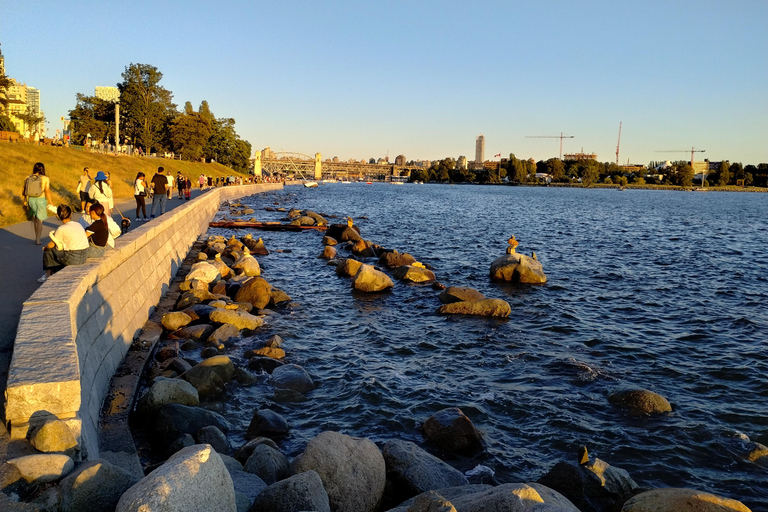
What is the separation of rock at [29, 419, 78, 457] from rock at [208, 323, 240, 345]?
768 centimetres

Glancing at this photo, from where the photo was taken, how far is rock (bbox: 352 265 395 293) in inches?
799

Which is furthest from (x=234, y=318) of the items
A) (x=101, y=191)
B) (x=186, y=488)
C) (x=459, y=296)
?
(x=186, y=488)

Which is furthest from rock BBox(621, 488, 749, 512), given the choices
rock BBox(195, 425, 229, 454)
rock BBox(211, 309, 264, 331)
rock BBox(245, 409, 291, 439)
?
rock BBox(211, 309, 264, 331)

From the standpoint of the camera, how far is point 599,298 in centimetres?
2078

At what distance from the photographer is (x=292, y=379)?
11.5 metres

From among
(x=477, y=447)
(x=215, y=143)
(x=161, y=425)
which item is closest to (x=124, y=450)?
(x=161, y=425)

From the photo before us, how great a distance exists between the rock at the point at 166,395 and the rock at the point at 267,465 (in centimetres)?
245

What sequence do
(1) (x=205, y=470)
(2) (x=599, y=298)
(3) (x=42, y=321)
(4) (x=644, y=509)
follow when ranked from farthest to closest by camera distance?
(2) (x=599, y=298)
(3) (x=42, y=321)
(4) (x=644, y=509)
(1) (x=205, y=470)

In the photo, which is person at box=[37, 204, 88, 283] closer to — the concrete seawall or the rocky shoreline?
the concrete seawall

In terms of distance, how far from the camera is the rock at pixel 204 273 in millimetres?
18672

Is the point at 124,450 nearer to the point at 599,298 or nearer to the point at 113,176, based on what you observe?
the point at 599,298

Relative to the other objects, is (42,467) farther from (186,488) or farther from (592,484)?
(592,484)

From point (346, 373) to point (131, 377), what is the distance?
14.7ft

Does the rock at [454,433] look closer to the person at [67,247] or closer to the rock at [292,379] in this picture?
the rock at [292,379]
